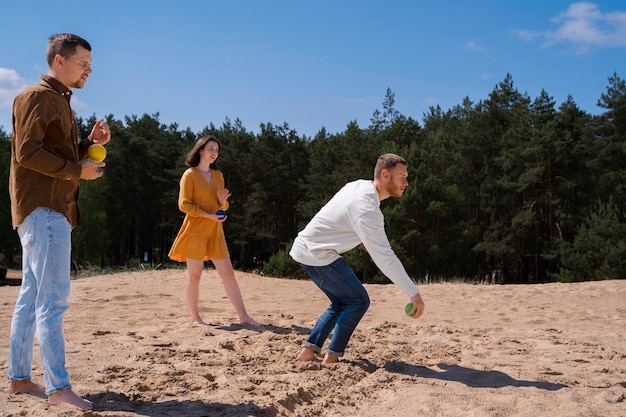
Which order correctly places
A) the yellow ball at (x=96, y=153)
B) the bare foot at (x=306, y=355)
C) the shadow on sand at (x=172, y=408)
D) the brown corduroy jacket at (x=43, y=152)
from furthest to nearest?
the bare foot at (x=306, y=355)
the yellow ball at (x=96, y=153)
the shadow on sand at (x=172, y=408)
the brown corduroy jacket at (x=43, y=152)

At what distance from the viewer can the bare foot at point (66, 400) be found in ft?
10.8

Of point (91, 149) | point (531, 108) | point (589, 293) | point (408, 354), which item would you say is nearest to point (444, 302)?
point (589, 293)

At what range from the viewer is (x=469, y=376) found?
4.66 metres

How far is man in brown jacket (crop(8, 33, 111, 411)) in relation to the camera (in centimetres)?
329

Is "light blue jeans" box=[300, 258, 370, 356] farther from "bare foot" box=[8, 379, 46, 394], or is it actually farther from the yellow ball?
"bare foot" box=[8, 379, 46, 394]

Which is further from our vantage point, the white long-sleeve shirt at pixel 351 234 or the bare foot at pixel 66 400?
the white long-sleeve shirt at pixel 351 234

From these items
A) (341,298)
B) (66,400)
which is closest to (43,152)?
(66,400)

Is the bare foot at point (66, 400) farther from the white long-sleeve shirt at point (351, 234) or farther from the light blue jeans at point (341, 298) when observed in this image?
the light blue jeans at point (341, 298)

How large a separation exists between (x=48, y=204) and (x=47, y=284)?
1.49 ft

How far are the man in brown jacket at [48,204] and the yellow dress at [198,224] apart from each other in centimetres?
279

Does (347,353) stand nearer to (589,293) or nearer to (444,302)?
(444,302)

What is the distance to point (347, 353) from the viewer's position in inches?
208

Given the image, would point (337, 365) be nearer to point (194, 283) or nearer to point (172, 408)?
point (172, 408)

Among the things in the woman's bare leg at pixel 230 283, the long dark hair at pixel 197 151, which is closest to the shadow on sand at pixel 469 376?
the woman's bare leg at pixel 230 283
